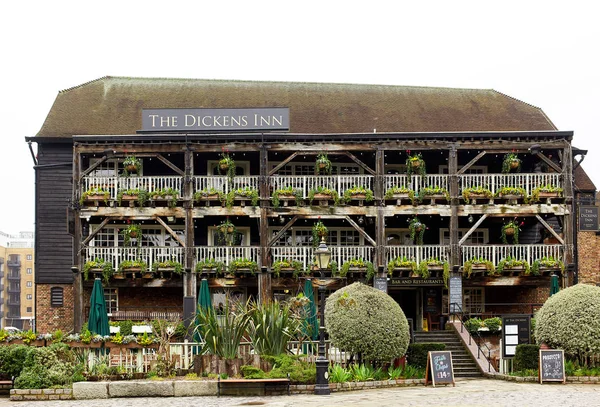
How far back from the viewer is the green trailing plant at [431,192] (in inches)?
1192

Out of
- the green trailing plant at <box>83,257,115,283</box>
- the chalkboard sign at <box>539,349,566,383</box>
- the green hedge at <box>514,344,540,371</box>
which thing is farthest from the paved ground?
the green trailing plant at <box>83,257,115,283</box>

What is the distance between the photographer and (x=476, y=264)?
29.9m

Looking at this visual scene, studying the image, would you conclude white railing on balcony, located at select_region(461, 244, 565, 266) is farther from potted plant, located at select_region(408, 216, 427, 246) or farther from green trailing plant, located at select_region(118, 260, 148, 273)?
green trailing plant, located at select_region(118, 260, 148, 273)

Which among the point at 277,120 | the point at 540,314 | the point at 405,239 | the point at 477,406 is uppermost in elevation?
the point at 277,120

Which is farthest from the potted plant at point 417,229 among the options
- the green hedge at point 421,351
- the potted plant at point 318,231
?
the green hedge at point 421,351

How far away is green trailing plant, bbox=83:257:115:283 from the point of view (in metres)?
29.7

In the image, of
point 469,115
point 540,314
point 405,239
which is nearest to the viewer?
point 540,314

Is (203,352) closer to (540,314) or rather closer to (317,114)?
(540,314)

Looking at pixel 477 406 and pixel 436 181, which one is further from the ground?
pixel 436 181

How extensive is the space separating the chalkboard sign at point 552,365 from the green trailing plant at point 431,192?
10704 millimetres

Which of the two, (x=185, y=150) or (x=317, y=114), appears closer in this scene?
(x=185, y=150)

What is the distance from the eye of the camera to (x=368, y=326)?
67.8ft

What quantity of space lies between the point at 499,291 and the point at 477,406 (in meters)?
18.2

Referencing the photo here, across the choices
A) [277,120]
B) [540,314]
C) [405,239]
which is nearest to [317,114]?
[277,120]
